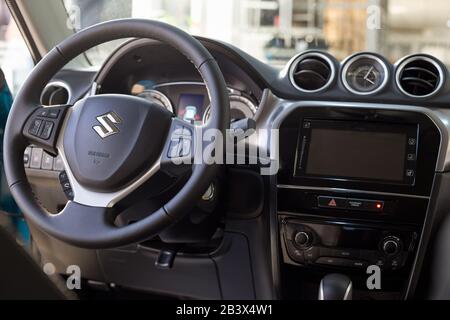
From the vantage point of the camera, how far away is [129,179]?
3.91 feet

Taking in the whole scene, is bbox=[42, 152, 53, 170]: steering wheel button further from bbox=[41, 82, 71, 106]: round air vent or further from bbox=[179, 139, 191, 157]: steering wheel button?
bbox=[179, 139, 191, 157]: steering wheel button

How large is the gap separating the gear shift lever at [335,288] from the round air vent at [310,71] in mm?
549

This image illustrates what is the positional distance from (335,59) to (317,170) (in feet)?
1.11

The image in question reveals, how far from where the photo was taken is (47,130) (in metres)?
1.28

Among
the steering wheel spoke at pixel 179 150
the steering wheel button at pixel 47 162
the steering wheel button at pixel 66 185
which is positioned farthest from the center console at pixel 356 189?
the steering wheel button at pixel 47 162

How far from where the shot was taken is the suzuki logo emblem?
48.2 inches

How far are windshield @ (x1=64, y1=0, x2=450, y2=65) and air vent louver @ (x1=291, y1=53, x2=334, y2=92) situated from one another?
0.17ft

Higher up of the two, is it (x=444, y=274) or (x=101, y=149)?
(x=101, y=149)

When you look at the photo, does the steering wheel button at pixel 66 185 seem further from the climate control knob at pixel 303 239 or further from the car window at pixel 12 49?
the car window at pixel 12 49

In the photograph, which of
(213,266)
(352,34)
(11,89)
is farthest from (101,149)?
(352,34)

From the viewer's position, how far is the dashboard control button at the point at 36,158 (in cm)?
170

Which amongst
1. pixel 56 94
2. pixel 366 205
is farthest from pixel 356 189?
pixel 56 94

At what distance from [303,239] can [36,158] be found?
845 millimetres
